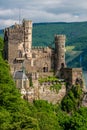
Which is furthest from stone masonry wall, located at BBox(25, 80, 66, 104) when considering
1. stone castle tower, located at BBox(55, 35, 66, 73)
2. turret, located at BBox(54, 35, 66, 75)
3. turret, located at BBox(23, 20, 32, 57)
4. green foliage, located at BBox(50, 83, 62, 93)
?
turret, located at BBox(23, 20, 32, 57)

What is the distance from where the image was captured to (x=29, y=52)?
70625 mm

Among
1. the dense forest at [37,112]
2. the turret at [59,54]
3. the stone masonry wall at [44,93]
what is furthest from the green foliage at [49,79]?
the dense forest at [37,112]

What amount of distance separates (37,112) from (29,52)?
15.8 meters

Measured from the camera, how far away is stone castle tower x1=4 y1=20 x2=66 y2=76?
70.0 metres

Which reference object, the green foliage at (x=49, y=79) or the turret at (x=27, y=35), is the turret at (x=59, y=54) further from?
the turret at (x=27, y=35)

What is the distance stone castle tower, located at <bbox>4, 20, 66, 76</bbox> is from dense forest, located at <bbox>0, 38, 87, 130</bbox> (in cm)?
580

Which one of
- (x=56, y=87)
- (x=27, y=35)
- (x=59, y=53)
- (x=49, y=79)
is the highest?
(x=27, y=35)

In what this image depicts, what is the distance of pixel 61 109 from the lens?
213 ft

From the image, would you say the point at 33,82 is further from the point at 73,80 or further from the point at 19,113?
the point at 19,113

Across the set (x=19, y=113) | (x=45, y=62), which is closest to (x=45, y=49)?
(x=45, y=62)

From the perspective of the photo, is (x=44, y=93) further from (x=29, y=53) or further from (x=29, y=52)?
(x=29, y=52)

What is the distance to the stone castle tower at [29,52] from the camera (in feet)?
230

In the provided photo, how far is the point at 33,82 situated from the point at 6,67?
3.83 m

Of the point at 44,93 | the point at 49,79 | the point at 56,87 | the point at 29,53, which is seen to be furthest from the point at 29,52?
the point at 44,93
